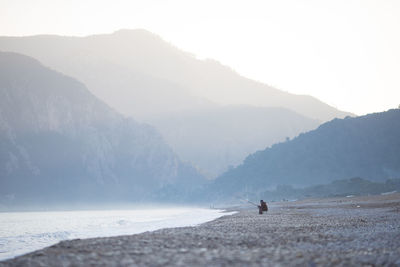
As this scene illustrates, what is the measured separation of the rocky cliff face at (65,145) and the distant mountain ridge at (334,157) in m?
39.6

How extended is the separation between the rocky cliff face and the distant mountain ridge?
1560 inches

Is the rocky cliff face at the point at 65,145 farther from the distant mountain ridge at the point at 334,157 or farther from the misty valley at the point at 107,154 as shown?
the distant mountain ridge at the point at 334,157

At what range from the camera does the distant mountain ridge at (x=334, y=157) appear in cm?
15400

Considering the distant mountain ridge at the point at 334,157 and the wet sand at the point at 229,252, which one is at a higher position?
the distant mountain ridge at the point at 334,157

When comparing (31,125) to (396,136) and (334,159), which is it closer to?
(334,159)

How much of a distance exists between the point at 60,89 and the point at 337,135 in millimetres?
117700

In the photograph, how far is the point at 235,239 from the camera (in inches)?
668

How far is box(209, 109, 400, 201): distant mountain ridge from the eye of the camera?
6063 inches

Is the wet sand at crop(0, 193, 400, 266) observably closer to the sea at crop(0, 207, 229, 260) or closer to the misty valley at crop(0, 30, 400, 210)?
the sea at crop(0, 207, 229, 260)

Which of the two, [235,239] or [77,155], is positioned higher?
[77,155]

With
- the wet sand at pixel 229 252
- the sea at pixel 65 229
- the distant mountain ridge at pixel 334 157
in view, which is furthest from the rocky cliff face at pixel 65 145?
the wet sand at pixel 229 252

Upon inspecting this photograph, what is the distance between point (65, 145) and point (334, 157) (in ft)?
356

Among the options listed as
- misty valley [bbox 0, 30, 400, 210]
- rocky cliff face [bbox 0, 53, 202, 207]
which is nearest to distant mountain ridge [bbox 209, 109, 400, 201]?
misty valley [bbox 0, 30, 400, 210]

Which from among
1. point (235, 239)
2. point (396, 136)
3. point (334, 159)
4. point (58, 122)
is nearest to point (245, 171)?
point (334, 159)
